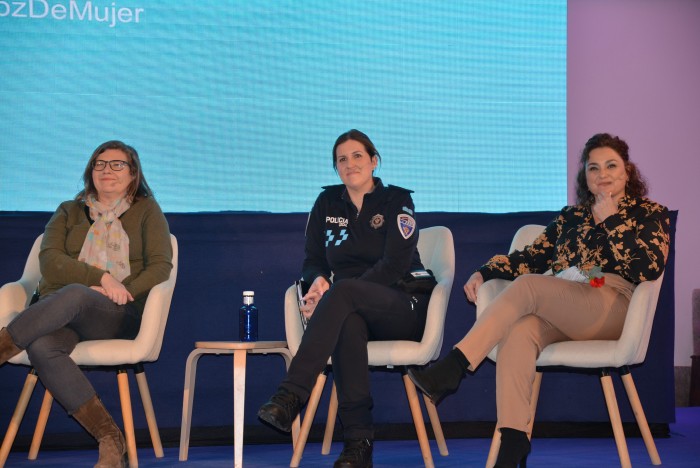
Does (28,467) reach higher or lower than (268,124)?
lower

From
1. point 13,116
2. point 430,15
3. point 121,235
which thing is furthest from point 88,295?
point 430,15

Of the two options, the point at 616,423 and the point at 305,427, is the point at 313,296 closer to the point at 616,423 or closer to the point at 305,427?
the point at 305,427

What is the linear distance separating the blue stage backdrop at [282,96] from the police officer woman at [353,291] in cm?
92

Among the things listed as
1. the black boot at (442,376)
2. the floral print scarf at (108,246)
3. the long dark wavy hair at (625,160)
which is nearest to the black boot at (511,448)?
the black boot at (442,376)

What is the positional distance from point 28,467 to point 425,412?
65.1 inches

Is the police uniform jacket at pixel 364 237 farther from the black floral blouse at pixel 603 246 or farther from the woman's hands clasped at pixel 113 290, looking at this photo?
the woman's hands clasped at pixel 113 290

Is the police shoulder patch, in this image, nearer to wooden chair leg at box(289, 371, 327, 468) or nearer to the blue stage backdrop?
wooden chair leg at box(289, 371, 327, 468)

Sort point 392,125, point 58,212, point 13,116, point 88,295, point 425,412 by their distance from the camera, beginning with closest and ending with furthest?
1. point 88,295
2. point 58,212
3. point 425,412
4. point 13,116
5. point 392,125

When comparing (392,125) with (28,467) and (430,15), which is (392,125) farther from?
(28,467)

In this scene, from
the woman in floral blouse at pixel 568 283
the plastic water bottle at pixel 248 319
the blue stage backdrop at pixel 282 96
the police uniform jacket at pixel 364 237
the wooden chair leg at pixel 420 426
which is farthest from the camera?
the blue stage backdrop at pixel 282 96

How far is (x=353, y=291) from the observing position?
2928 mm

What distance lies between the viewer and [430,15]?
177 inches

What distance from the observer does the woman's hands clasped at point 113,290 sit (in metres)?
3.12

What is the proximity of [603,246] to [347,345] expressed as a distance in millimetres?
1016
